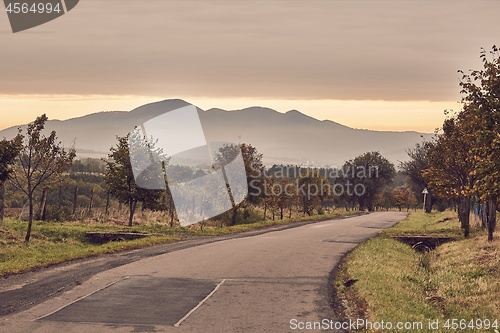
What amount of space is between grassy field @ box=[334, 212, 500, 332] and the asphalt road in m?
1.05

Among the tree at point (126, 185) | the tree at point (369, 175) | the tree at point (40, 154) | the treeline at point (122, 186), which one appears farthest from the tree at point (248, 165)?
the tree at point (369, 175)

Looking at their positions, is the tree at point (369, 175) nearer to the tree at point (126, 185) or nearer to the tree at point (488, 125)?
the tree at point (126, 185)

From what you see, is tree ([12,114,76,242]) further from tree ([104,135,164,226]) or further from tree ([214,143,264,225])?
tree ([214,143,264,225])

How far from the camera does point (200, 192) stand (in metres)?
62.2

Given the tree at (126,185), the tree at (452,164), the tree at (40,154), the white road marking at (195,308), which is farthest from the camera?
the tree at (126,185)

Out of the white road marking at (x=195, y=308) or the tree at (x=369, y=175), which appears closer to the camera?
the white road marking at (x=195, y=308)

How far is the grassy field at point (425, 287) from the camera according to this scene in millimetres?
14141

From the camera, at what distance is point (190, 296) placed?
16578mm

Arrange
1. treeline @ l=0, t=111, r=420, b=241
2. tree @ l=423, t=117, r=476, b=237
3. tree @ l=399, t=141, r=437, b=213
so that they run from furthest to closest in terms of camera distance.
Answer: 1. tree @ l=399, t=141, r=437, b=213
2. tree @ l=423, t=117, r=476, b=237
3. treeline @ l=0, t=111, r=420, b=241

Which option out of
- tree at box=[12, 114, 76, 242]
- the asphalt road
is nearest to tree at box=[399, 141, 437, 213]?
the asphalt road

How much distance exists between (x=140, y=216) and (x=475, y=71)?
39.8m

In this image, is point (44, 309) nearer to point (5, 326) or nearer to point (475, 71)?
point (5, 326)

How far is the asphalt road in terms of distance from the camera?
43.4ft

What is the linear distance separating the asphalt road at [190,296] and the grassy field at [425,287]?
105 centimetres
